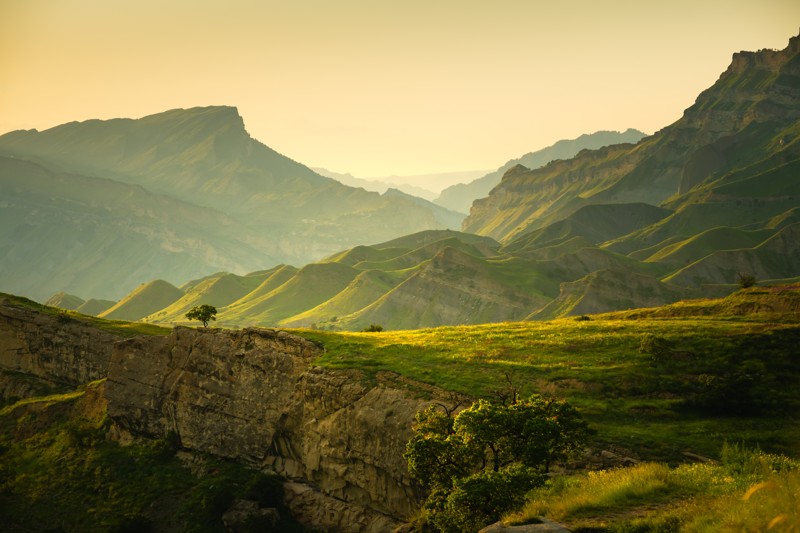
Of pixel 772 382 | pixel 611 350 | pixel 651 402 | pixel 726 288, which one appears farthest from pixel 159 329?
pixel 726 288

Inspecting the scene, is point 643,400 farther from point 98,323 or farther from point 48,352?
point 48,352

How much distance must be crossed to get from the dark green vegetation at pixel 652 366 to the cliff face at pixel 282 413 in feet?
13.6

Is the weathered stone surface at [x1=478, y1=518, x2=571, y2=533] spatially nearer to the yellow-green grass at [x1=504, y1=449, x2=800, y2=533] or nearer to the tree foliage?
the yellow-green grass at [x1=504, y1=449, x2=800, y2=533]

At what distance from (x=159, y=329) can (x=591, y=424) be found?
6859 cm

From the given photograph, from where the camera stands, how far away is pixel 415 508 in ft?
159

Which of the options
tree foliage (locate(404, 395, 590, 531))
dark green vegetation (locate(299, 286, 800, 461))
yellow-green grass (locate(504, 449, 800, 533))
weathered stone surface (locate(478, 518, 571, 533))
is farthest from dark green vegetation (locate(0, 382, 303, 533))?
weathered stone surface (locate(478, 518, 571, 533))

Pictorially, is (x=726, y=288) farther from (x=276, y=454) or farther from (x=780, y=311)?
(x=276, y=454)

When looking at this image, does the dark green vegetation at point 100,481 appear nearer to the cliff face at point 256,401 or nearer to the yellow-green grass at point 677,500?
the cliff face at point 256,401

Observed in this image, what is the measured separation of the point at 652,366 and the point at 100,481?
186 ft

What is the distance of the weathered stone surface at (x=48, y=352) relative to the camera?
274 ft

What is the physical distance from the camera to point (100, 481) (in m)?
64.7

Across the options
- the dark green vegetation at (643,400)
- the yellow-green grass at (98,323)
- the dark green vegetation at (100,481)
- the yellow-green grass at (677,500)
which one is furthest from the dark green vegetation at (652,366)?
the yellow-green grass at (98,323)

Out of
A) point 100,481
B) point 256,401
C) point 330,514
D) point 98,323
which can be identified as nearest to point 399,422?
point 330,514

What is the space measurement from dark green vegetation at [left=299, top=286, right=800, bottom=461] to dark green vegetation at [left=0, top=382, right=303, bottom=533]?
53.1 ft
